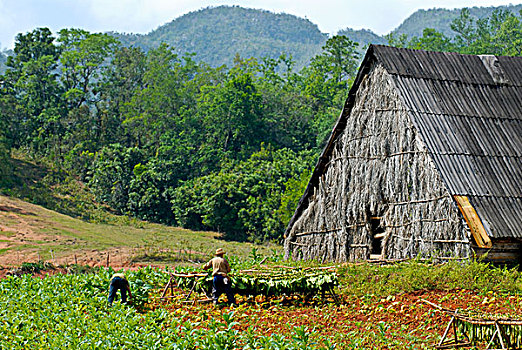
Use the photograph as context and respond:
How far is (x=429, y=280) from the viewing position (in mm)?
13359

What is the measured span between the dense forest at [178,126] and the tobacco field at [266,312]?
1021 inches

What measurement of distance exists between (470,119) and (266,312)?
794 cm

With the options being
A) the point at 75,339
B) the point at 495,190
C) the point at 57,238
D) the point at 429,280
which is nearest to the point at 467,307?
the point at 429,280

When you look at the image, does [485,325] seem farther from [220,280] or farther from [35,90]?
[35,90]

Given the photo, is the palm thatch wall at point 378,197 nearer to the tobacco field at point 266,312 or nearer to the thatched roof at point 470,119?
the thatched roof at point 470,119

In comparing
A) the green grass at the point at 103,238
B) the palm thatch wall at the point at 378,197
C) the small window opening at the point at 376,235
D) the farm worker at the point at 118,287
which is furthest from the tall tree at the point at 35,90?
the farm worker at the point at 118,287

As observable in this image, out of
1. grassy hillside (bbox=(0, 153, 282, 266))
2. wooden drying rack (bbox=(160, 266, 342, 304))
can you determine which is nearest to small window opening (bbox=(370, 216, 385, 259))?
wooden drying rack (bbox=(160, 266, 342, 304))

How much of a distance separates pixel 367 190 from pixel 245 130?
36402mm

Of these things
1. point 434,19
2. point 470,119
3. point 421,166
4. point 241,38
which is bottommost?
point 421,166

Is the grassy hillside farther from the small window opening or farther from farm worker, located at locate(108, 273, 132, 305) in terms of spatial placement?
farm worker, located at locate(108, 273, 132, 305)

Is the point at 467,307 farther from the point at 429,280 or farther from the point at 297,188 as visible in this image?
the point at 297,188

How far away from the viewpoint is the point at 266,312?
42.1ft

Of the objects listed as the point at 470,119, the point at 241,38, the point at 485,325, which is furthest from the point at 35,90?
the point at 241,38

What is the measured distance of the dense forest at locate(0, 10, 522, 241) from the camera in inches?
1804
